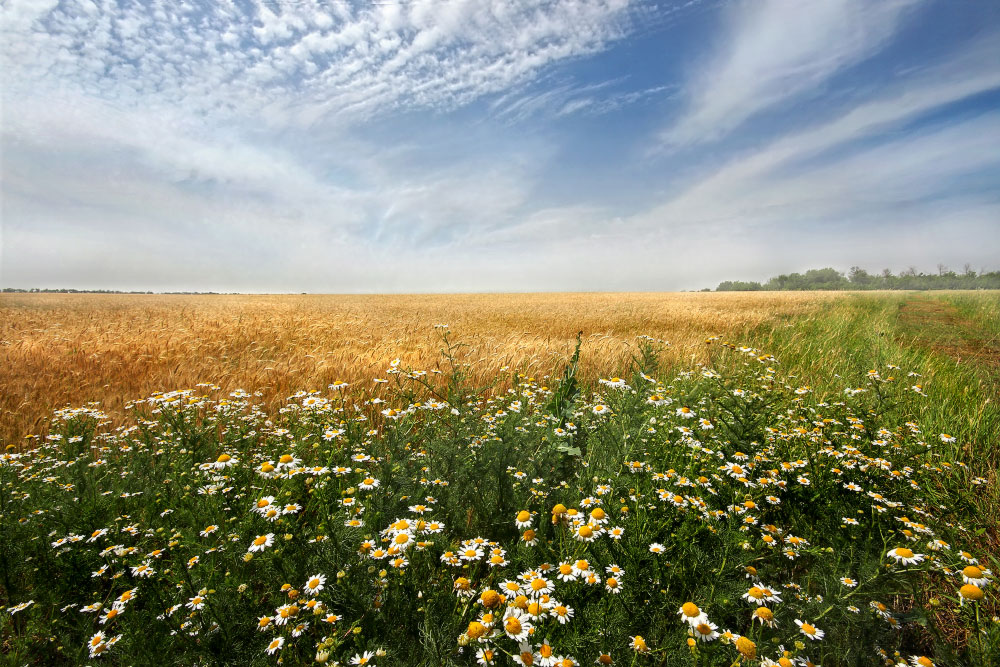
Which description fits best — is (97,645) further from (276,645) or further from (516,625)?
(516,625)

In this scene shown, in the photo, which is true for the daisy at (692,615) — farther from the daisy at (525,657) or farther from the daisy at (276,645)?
the daisy at (276,645)

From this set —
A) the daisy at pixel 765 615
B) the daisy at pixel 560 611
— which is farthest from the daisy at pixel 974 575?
the daisy at pixel 560 611

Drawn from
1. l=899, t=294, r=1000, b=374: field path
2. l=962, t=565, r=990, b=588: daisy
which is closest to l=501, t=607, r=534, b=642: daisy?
l=962, t=565, r=990, b=588: daisy

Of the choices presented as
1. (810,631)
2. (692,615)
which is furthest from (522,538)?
(810,631)

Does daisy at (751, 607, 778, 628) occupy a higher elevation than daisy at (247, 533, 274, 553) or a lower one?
lower

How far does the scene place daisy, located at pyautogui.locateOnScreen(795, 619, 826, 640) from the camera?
5.63 feet

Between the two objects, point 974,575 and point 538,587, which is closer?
point 538,587

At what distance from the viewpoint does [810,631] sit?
1739mm

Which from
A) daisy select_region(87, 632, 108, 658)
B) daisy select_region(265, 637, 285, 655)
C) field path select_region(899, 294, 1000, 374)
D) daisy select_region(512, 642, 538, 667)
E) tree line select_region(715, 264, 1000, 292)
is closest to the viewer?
daisy select_region(512, 642, 538, 667)

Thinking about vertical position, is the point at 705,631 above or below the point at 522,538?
below

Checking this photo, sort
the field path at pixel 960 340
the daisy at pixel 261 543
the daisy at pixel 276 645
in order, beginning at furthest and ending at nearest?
the field path at pixel 960 340 → the daisy at pixel 261 543 → the daisy at pixel 276 645

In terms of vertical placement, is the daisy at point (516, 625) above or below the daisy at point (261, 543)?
below

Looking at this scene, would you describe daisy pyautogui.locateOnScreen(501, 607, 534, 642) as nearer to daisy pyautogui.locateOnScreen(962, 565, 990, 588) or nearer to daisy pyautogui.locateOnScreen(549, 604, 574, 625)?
daisy pyautogui.locateOnScreen(549, 604, 574, 625)

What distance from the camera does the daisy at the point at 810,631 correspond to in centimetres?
172
